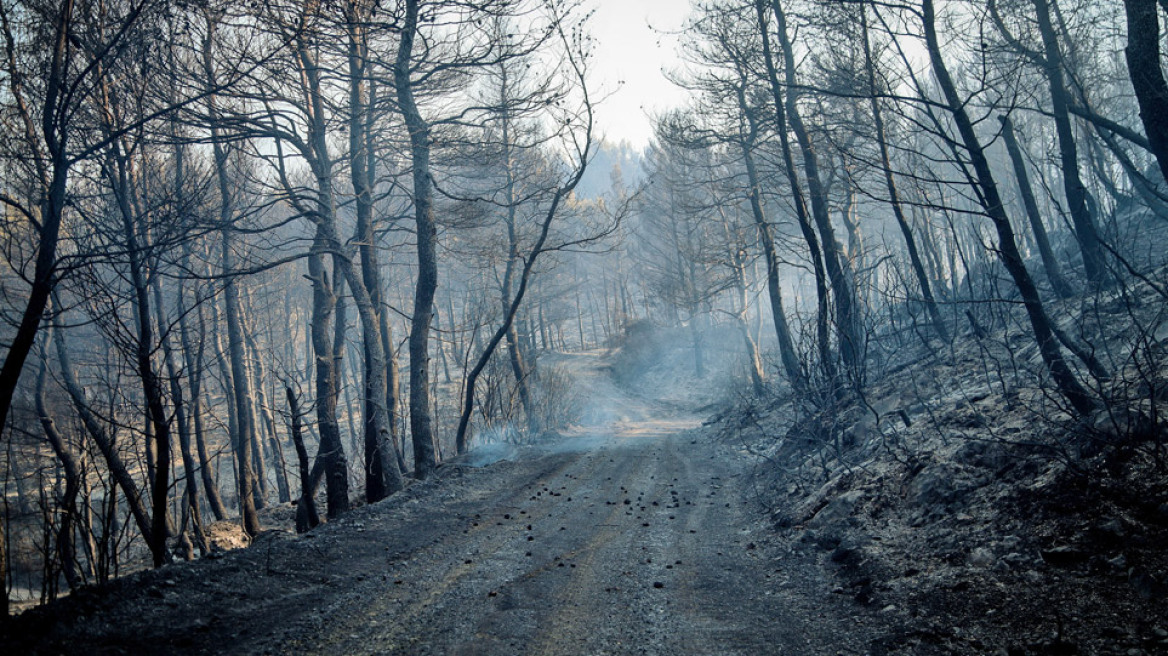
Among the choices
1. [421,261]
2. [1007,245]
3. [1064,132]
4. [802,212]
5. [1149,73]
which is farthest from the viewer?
[1064,132]

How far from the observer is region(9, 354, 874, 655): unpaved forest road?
3643mm

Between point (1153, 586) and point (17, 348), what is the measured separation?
22.9 feet

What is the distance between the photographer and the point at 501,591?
14.9 feet

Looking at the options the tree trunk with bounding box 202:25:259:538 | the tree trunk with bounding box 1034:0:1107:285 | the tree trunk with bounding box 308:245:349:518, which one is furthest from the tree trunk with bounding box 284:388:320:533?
the tree trunk with bounding box 1034:0:1107:285

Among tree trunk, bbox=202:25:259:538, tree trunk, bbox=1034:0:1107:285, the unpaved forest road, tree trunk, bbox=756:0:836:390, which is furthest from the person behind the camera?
tree trunk, bbox=1034:0:1107:285

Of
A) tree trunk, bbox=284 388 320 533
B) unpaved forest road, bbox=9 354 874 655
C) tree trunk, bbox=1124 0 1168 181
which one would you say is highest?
tree trunk, bbox=1124 0 1168 181

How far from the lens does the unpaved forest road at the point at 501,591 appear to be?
364 cm

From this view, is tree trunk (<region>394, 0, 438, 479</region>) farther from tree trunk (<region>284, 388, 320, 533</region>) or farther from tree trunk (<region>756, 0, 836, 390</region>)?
tree trunk (<region>756, 0, 836, 390</region>)

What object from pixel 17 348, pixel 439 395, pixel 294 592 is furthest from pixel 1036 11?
pixel 439 395

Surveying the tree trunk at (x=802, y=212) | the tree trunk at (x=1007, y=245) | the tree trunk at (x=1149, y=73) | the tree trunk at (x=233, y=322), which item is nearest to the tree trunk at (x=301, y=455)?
the tree trunk at (x=233, y=322)

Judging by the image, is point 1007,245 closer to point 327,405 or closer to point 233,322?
point 327,405

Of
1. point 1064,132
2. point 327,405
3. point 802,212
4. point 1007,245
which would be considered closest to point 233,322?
point 327,405

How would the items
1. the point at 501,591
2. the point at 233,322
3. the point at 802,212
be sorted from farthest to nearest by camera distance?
the point at 233,322, the point at 802,212, the point at 501,591

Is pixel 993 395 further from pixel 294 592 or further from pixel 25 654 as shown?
pixel 25 654
